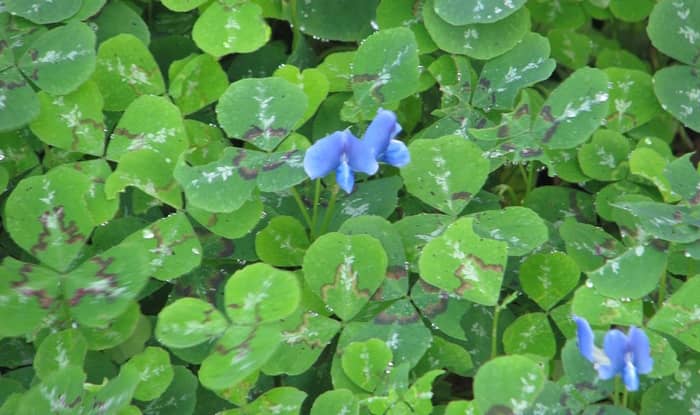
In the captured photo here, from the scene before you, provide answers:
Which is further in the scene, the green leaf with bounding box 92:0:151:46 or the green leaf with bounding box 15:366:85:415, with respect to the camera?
the green leaf with bounding box 92:0:151:46

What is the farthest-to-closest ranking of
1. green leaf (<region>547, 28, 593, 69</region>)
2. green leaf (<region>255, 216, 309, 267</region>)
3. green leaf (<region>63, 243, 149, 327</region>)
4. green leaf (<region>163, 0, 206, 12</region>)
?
green leaf (<region>547, 28, 593, 69</region>) < green leaf (<region>163, 0, 206, 12</region>) < green leaf (<region>255, 216, 309, 267</region>) < green leaf (<region>63, 243, 149, 327</region>)

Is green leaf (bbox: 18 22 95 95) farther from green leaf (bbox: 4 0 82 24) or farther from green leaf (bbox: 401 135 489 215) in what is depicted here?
green leaf (bbox: 401 135 489 215)

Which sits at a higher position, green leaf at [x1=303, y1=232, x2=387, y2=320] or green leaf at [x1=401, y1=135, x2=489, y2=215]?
green leaf at [x1=401, y1=135, x2=489, y2=215]

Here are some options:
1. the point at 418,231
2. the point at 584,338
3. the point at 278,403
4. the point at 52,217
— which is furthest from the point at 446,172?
the point at 52,217

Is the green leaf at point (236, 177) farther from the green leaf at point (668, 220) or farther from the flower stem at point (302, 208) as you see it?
the green leaf at point (668, 220)

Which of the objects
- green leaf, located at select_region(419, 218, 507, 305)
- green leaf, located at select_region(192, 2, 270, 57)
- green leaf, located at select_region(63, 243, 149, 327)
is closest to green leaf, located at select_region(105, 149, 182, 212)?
green leaf, located at select_region(63, 243, 149, 327)

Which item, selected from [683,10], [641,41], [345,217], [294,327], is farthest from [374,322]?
[641,41]

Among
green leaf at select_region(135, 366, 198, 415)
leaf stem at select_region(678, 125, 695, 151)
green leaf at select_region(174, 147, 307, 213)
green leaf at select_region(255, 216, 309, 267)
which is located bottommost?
leaf stem at select_region(678, 125, 695, 151)
